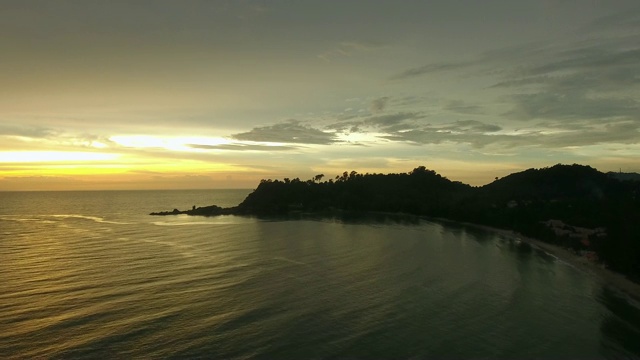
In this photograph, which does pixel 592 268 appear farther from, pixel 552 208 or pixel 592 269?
pixel 552 208

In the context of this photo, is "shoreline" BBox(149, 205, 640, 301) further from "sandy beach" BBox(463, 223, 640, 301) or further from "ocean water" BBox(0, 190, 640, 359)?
"ocean water" BBox(0, 190, 640, 359)

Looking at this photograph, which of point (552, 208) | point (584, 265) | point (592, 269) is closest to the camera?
point (592, 269)

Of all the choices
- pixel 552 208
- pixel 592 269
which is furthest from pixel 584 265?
pixel 552 208

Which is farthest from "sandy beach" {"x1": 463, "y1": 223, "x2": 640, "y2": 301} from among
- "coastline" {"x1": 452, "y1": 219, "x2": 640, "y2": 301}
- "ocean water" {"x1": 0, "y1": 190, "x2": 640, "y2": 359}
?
"ocean water" {"x1": 0, "y1": 190, "x2": 640, "y2": 359}

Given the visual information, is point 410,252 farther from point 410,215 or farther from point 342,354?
point 410,215

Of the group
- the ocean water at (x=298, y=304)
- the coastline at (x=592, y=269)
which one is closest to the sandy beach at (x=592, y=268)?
the coastline at (x=592, y=269)

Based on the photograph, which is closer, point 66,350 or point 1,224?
point 66,350

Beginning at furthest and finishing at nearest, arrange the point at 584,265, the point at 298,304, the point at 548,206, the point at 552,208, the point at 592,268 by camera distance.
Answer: the point at 548,206, the point at 552,208, the point at 584,265, the point at 592,268, the point at 298,304

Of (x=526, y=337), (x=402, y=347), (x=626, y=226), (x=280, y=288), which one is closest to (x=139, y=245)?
(x=280, y=288)
